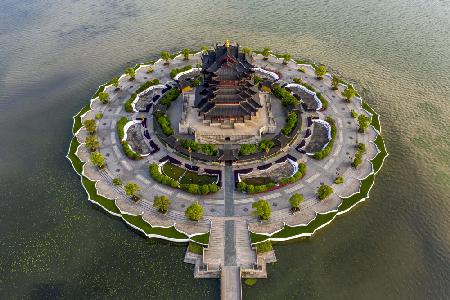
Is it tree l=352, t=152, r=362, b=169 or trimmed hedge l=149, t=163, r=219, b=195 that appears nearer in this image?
trimmed hedge l=149, t=163, r=219, b=195

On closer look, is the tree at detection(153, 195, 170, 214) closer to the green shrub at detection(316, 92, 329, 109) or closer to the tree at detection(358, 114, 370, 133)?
the tree at detection(358, 114, 370, 133)

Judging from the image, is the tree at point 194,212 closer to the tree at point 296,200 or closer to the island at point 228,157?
the island at point 228,157

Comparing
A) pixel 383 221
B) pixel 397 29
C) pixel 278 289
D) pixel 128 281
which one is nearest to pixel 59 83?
pixel 128 281

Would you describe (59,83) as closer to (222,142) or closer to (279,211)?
(222,142)

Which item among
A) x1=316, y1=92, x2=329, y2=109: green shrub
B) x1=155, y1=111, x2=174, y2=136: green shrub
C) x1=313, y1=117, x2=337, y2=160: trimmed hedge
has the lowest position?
x1=155, y1=111, x2=174, y2=136: green shrub

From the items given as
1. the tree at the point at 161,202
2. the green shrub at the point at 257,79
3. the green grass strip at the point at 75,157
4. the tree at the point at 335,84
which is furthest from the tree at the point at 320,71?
the green grass strip at the point at 75,157

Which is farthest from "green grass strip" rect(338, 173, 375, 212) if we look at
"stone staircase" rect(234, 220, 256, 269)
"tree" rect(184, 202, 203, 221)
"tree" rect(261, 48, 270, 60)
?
"tree" rect(261, 48, 270, 60)

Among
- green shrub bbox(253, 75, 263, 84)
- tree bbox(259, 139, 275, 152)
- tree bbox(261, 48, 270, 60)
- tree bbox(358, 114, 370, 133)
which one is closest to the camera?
tree bbox(259, 139, 275, 152)
